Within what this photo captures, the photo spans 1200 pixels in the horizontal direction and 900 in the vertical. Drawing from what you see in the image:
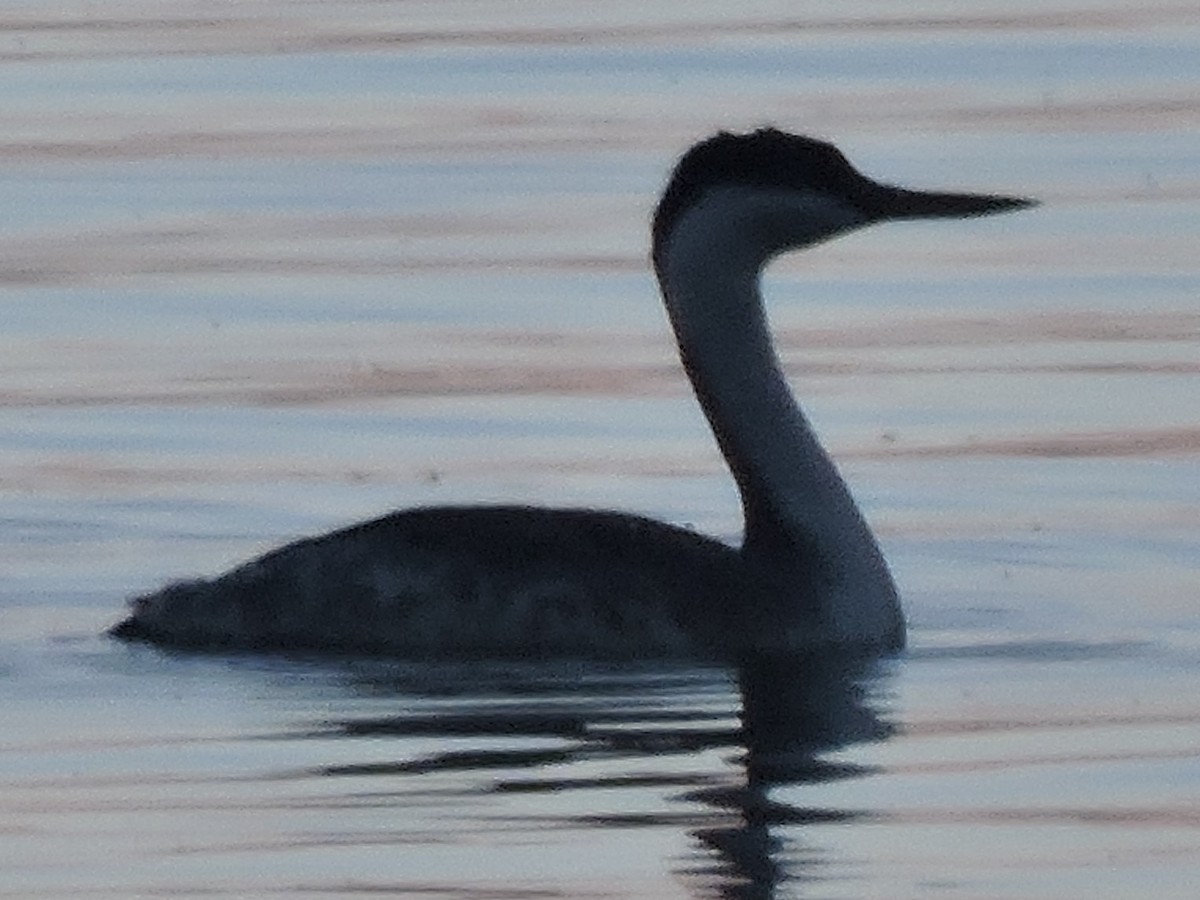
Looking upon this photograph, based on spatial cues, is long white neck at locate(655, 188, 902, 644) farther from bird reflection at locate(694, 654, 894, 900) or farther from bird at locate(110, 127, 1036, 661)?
bird reflection at locate(694, 654, 894, 900)

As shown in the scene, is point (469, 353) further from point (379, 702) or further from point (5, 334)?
point (379, 702)

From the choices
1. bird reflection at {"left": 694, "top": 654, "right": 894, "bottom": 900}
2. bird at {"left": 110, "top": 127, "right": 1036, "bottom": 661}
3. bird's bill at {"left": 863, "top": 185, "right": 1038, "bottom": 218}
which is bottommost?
bird reflection at {"left": 694, "top": 654, "right": 894, "bottom": 900}

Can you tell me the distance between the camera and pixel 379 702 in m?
14.1

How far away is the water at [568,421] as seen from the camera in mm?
12352

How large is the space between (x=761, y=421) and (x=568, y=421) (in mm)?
2812

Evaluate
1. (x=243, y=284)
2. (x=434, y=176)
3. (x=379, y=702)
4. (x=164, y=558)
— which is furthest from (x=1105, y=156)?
(x=379, y=702)

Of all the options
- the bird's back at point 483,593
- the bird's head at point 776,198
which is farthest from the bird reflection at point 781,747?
the bird's head at point 776,198

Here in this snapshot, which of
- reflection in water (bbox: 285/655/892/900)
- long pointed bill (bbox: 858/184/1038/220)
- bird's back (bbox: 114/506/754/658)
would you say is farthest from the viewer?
long pointed bill (bbox: 858/184/1038/220)

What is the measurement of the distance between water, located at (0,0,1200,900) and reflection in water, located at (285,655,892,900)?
2 centimetres

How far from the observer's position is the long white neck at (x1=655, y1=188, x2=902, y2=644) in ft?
49.0

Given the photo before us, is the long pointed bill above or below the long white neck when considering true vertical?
above

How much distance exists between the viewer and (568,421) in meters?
18.2

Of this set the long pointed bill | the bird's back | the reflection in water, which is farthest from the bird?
the long pointed bill

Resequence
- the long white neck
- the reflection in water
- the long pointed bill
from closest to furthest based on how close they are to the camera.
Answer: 1. the reflection in water
2. the long white neck
3. the long pointed bill
